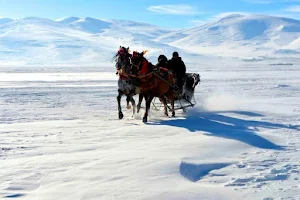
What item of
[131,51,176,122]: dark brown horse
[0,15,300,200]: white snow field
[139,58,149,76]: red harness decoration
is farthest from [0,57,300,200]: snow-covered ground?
[139,58,149,76]: red harness decoration

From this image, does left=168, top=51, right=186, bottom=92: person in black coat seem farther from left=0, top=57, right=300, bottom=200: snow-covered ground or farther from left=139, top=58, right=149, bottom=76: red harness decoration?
left=139, top=58, right=149, bottom=76: red harness decoration

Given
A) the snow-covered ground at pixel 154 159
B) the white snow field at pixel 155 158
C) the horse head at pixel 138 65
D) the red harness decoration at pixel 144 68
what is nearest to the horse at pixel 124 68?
the horse head at pixel 138 65

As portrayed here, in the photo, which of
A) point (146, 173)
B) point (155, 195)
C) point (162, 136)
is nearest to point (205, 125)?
point (162, 136)

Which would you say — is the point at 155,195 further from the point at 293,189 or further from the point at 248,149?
the point at 248,149

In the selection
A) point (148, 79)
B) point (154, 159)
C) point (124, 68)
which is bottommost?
point (154, 159)

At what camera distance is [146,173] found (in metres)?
4.80

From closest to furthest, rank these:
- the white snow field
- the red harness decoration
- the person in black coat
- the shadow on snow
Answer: the white snow field < the shadow on snow < the red harness decoration < the person in black coat

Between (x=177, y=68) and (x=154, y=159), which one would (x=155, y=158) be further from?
(x=177, y=68)

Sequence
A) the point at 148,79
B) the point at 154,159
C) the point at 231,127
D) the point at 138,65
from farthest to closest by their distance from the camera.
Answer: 1. the point at 148,79
2. the point at 138,65
3. the point at 231,127
4. the point at 154,159

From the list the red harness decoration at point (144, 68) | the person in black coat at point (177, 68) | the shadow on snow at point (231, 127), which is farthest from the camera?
the person in black coat at point (177, 68)

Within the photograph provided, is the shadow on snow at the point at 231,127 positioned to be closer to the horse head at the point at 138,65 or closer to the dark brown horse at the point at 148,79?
the dark brown horse at the point at 148,79

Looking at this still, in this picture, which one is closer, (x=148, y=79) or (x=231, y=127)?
(x=231, y=127)

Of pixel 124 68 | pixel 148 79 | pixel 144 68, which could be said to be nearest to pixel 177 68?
pixel 148 79

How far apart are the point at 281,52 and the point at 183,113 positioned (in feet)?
559
